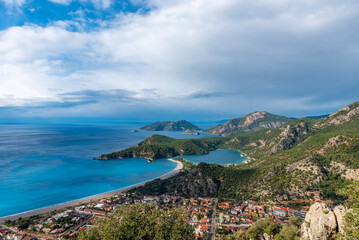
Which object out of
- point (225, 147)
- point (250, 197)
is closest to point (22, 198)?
point (250, 197)

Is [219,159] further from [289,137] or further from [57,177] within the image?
[57,177]

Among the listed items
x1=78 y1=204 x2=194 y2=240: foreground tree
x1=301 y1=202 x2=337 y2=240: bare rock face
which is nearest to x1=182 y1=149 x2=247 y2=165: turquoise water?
x1=301 y1=202 x2=337 y2=240: bare rock face

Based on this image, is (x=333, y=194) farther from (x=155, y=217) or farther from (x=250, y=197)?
(x=155, y=217)

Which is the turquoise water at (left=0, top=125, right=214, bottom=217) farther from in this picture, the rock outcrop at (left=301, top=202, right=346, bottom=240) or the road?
the rock outcrop at (left=301, top=202, right=346, bottom=240)

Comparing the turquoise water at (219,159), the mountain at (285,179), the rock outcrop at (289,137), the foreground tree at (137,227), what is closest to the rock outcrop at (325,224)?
the foreground tree at (137,227)

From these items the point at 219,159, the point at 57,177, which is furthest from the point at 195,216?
the point at 219,159
